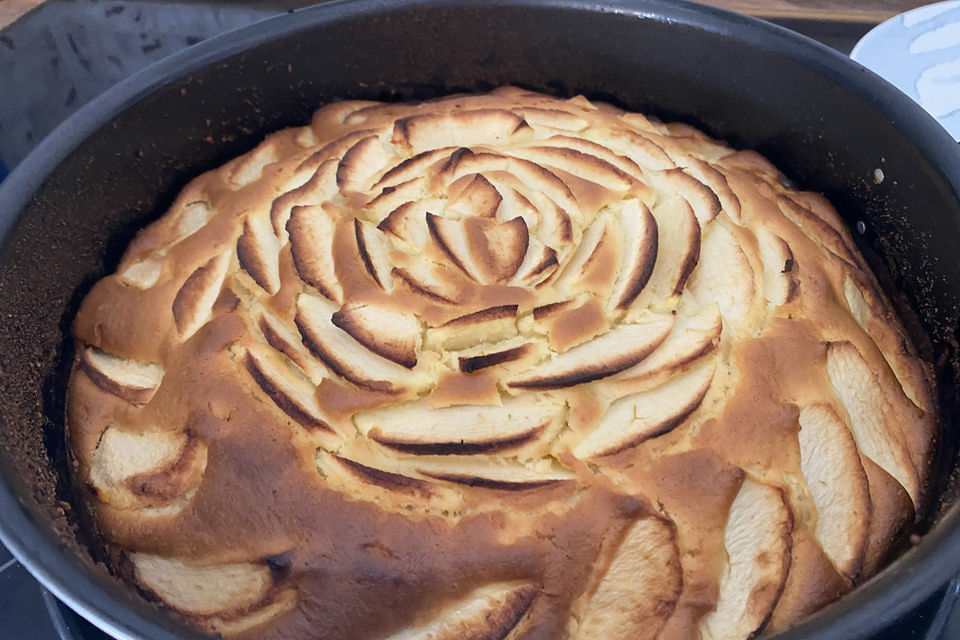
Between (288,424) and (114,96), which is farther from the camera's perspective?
(114,96)

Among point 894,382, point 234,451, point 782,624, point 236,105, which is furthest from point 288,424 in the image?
point 894,382

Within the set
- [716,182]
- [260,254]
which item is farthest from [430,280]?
[716,182]

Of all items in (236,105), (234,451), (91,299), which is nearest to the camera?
(234,451)

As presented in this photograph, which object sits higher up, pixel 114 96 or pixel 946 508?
pixel 114 96

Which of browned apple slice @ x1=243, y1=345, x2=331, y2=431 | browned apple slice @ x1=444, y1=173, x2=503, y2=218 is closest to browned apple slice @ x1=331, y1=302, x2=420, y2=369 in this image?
browned apple slice @ x1=243, y1=345, x2=331, y2=431

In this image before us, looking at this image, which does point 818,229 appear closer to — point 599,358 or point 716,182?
point 716,182

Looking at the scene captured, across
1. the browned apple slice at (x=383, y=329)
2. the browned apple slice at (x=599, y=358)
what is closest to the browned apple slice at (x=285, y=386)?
the browned apple slice at (x=383, y=329)

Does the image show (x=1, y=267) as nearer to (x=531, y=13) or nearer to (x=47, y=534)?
(x=47, y=534)

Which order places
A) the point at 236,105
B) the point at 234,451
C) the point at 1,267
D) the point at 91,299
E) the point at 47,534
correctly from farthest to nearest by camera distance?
1. the point at 236,105
2. the point at 91,299
3. the point at 1,267
4. the point at 234,451
5. the point at 47,534
